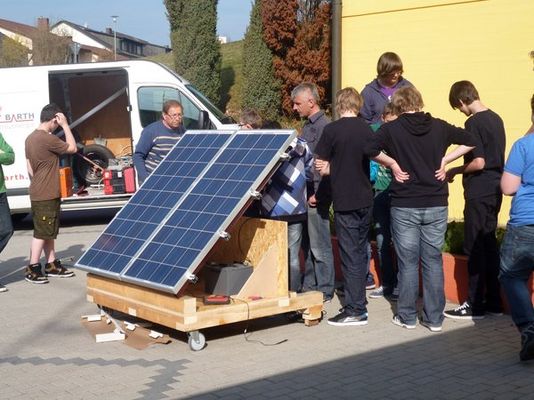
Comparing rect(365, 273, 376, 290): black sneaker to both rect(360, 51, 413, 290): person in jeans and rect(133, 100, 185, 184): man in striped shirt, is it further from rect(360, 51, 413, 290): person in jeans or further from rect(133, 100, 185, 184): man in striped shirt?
rect(133, 100, 185, 184): man in striped shirt

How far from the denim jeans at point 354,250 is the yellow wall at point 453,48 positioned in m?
5.18

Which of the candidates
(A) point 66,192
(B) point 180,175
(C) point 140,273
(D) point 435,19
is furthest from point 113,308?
(D) point 435,19

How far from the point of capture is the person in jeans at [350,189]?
7.38 meters

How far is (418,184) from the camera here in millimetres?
7039

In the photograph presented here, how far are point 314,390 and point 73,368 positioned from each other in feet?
6.40

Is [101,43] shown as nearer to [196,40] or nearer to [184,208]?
[196,40]

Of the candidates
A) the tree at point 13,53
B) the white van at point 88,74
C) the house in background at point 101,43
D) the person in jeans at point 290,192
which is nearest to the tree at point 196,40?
the white van at point 88,74

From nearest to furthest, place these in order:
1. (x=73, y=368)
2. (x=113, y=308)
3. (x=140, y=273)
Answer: (x=73, y=368) < (x=140, y=273) < (x=113, y=308)

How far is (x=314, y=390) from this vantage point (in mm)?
5840

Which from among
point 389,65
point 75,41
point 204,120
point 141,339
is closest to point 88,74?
point 204,120

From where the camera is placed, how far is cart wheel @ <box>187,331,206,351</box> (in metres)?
6.85

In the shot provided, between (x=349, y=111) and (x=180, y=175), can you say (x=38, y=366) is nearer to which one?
(x=180, y=175)

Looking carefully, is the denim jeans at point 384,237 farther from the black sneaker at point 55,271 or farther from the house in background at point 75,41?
the house in background at point 75,41

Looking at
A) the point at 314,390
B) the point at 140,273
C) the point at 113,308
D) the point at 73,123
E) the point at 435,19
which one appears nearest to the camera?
the point at 314,390
